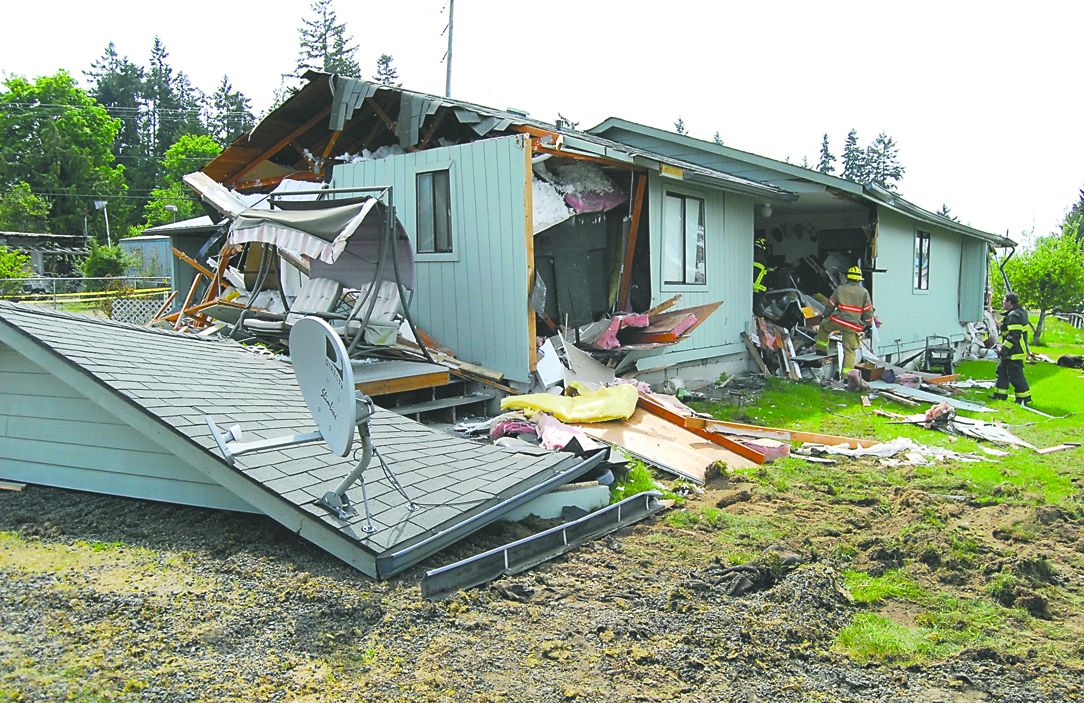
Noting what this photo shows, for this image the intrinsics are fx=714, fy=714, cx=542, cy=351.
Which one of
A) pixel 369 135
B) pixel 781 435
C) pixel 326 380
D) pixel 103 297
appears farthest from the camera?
pixel 103 297

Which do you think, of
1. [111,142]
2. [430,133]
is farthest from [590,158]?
[111,142]

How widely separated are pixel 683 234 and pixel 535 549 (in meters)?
7.62

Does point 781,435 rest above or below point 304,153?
below

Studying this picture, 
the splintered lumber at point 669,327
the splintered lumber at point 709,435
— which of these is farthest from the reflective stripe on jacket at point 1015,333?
the splintered lumber at point 709,435

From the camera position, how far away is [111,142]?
5431 cm

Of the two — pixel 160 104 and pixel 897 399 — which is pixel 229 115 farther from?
pixel 897 399

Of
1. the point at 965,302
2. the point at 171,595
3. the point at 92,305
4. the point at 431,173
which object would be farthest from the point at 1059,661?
the point at 92,305

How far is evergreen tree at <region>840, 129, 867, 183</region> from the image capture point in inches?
2785

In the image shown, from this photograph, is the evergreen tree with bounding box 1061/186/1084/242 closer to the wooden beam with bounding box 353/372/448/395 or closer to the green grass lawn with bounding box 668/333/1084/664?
the green grass lawn with bounding box 668/333/1084/664

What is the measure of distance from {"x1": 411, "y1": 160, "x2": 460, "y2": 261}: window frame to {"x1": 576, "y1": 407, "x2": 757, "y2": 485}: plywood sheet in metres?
3.16

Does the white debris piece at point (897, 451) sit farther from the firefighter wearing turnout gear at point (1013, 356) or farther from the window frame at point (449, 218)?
the firefighter wearing turnout gear at point (1013, 356)

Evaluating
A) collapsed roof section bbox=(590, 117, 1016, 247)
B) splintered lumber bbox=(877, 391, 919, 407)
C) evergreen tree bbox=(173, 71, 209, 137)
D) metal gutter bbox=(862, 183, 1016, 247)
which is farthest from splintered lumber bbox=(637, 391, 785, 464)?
evergreen tree bbox=(173, 71, 209, 137)

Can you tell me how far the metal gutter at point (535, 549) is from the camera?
3.66 meters

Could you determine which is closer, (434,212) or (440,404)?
(440,404)
